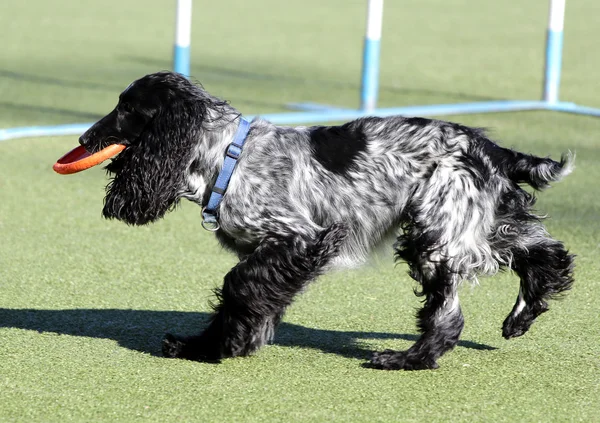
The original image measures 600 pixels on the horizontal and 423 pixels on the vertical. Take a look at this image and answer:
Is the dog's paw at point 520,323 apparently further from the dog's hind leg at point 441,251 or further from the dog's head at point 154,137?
the dog's head at point 154,137

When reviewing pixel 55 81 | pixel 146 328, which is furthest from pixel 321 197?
pixel 55 81

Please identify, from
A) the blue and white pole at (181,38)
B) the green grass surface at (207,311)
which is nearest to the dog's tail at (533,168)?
the green grass surface at (207,311)

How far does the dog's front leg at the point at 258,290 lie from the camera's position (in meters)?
3.93

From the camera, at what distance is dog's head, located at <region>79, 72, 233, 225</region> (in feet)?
12.9

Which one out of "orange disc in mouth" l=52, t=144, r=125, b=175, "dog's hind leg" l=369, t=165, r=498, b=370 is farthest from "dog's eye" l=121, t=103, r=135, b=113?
"dog's hind leg" l=369, t=165, r=498, b=370

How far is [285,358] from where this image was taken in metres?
4.10

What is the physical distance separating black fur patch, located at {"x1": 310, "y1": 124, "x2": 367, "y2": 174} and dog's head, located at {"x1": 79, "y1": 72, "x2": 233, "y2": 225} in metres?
0.37

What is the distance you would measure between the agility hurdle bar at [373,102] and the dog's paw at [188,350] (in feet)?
14.6

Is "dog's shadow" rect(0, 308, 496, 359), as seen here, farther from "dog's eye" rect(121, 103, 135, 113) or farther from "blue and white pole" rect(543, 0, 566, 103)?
"blue and white pole" rect(543, 0, 566, 103)

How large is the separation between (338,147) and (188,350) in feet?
3.11

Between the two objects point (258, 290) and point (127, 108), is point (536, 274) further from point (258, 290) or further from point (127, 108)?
point (127, 108)

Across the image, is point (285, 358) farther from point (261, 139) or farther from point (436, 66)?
point (436, 66)

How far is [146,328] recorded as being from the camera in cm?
445

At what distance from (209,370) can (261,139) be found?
2.87 feet
